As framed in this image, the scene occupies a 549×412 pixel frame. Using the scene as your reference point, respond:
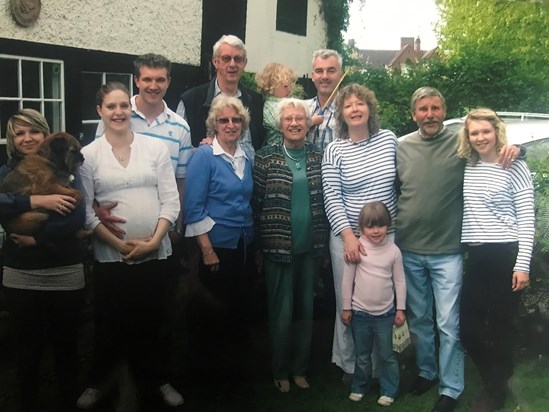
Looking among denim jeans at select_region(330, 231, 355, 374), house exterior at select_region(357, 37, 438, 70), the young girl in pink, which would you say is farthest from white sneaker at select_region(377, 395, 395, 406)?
house exterior at select_region(357, 37, 438, 70)

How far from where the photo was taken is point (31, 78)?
1.76 m

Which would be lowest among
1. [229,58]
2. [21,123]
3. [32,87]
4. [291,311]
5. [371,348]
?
[371,348]

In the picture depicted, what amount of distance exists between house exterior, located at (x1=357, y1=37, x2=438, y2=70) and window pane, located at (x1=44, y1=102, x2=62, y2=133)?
1046mm

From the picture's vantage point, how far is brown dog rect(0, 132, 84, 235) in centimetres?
179

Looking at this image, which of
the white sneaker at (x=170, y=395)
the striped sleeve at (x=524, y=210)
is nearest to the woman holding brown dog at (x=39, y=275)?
the white sneaker at (x=170, y=395)

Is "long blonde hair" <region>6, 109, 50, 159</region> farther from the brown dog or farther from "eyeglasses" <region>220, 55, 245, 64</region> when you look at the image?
"eyeglasses" <region>220, 55, 245, 64</region>

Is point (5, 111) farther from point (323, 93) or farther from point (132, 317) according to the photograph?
point (323, 93)

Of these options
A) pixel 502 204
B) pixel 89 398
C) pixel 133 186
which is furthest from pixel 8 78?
pixel 502 204

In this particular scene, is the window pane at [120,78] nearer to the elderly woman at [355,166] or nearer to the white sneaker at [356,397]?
the elderly woman at [355,166]

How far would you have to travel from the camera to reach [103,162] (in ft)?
6.32

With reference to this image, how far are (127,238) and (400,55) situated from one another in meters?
1.12

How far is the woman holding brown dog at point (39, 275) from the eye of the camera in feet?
5.85

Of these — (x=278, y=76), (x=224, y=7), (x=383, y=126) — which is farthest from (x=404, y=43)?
(x=224, y=7)

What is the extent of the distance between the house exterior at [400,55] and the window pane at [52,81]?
1.03 metres
